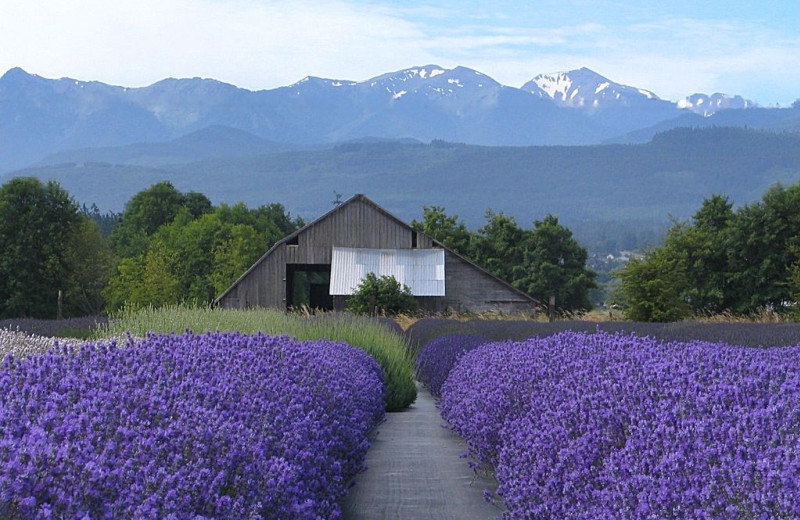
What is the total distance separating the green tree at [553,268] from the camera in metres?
60.4

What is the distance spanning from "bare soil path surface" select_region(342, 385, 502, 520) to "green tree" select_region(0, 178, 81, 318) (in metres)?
49.3

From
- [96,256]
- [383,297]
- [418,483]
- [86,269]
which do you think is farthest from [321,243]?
[418,483]

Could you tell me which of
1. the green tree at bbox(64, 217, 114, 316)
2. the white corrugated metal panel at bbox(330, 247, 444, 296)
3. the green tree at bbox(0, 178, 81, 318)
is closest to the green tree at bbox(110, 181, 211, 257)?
the green tree at bbox(64, 217, 114, 316)

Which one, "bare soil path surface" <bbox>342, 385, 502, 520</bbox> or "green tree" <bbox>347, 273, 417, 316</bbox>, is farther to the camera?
"green tree" <bbox>347, 273, 417, 316</bbox>

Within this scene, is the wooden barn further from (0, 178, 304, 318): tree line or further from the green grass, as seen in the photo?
the green grass

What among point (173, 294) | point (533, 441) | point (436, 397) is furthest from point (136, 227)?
point (533, 441)

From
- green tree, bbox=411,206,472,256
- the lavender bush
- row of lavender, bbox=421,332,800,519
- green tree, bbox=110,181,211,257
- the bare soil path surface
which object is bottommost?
the bare soil path surface

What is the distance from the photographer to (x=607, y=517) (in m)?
4.12

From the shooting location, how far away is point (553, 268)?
60406mm

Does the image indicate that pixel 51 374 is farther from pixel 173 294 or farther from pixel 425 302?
pixel 173 294

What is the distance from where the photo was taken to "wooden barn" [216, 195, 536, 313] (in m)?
43.8

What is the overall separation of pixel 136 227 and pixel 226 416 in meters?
79.6

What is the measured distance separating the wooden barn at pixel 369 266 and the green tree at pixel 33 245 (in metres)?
17.6

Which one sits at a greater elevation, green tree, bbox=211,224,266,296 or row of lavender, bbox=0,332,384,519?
green tree, bbox=211,224,266,296
